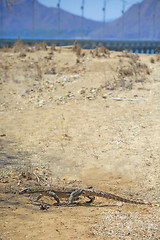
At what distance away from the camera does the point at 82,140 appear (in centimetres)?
888

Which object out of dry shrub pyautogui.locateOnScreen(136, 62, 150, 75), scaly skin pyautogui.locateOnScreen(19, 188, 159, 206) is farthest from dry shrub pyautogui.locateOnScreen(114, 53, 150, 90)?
scaly skin pyautogui.locateOnScreen(19, 188, 159, 206)

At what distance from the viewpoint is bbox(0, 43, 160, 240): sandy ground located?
14.6ft

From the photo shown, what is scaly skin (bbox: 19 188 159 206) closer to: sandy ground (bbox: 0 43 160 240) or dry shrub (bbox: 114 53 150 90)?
sandy ground (bbox: 0 43 160 240)

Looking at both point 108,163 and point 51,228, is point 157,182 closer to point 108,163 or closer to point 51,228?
point 108,163

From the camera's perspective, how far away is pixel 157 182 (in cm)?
665

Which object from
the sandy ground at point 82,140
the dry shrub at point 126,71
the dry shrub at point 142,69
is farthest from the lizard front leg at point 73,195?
the dry shrub at point 142,69

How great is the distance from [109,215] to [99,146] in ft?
12.0

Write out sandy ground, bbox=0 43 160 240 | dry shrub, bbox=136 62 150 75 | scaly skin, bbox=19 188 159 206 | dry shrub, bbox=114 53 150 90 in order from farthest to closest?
dry shrub, bbox=136 62 150 75, dry shrub, bbox=114 53 150 90, scaly skin, bbox=19 188 159 206, sandy ground, bbox=0 43 160 240

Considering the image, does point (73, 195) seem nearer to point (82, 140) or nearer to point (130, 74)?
point (82, 140)

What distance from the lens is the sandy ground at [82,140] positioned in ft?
14.6

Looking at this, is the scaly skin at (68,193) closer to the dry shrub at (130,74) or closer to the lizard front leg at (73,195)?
the lizard front leg at (73,195)

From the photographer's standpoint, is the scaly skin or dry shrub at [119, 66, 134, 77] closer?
the scaly skin

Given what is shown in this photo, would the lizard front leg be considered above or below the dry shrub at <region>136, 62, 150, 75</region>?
below

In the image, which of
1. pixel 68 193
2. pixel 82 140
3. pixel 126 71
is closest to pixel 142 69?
pixel 126 71
